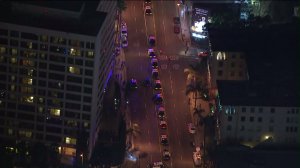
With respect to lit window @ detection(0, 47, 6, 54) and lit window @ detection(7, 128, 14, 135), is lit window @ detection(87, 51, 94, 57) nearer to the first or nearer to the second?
lit window @ detection(0, 47, 6, 54)

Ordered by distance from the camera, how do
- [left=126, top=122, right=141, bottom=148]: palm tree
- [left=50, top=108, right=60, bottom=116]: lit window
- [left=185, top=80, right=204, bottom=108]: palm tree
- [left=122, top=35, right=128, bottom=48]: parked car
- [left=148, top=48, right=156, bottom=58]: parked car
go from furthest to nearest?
[left=122, top=35, right=128, bottom=48]: parked car
[left=148, top=48, right=156, bottom=58]: parked car
[left=185, top=80, right=204, bottom=108]: palm tree
[left=126, top=122, right=141, bottom=148]: palm tree
[left=50, top=108, right=60, bottom=116]: lit window

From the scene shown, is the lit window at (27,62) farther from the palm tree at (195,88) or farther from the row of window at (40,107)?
the palm tree at (195,88)

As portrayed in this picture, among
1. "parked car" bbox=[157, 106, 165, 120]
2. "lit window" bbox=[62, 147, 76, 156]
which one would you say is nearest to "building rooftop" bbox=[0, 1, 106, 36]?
"lit window" bbox=[62, 147, 76, 156]

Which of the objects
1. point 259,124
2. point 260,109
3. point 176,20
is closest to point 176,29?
point 176,20

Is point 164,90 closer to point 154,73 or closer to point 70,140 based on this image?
point 154,73

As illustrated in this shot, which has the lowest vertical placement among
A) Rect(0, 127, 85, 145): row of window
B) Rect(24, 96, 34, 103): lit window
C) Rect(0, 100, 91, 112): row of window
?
Rect(0, 127, 85, 145): row of window

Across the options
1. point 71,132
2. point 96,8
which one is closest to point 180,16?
point 96,8
